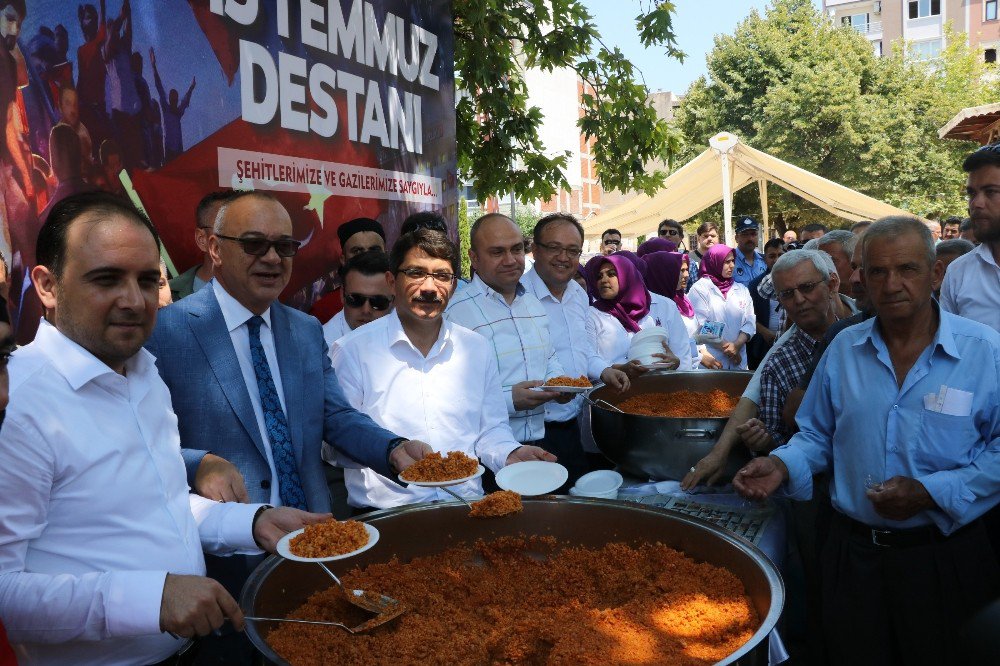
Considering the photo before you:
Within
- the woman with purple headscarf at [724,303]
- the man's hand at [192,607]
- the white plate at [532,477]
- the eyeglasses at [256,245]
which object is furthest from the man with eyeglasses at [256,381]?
the woman with purple headscarf at [724,303]

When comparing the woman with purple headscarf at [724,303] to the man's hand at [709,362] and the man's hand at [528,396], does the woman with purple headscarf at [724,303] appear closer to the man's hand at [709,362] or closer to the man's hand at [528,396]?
the man's hand at [709,362]

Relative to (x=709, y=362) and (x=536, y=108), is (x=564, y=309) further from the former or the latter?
(x=536, y=108)

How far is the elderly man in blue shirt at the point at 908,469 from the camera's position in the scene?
225 centimetres

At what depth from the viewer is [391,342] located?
8.93 ft

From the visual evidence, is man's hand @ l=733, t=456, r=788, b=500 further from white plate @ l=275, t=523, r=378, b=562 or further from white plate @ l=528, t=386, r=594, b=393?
white plate @ l=275, t=523, r=378, b=562

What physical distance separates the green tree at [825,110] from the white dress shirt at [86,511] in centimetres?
2375

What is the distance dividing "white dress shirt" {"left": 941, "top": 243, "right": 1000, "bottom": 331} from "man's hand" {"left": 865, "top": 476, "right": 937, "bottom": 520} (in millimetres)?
1367

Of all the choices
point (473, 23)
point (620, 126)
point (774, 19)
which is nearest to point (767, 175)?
point (620, 126)

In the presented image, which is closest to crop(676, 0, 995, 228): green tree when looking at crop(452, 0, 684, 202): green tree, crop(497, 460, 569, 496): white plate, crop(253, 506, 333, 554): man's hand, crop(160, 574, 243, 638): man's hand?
crop(452, 0, 684, 202): green tree

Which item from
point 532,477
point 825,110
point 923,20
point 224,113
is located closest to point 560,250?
point 224,113

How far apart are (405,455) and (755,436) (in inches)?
53.4

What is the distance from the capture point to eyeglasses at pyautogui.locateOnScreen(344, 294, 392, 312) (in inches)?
145

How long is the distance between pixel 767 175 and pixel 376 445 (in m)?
14.4

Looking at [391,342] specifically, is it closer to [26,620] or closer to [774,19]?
[26,620]
